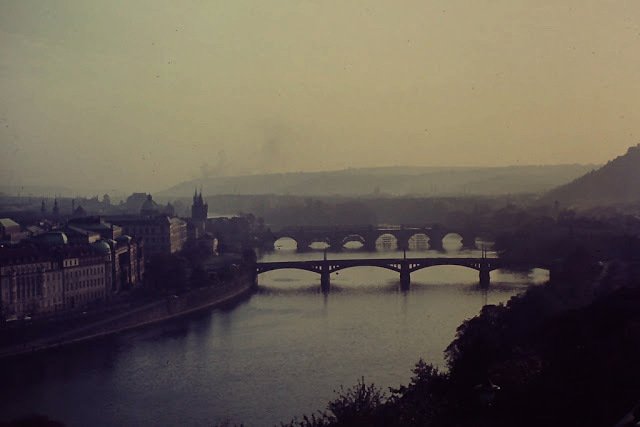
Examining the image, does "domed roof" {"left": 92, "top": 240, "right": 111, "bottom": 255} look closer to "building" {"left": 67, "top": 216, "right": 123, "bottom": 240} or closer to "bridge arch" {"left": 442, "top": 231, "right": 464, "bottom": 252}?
"building" {"left": 67, "top": 216, "right": 123, "bottom": 240}

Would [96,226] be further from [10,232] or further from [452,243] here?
[452,243]

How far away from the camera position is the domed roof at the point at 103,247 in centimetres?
1994

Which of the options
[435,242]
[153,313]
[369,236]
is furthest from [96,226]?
[435,242]

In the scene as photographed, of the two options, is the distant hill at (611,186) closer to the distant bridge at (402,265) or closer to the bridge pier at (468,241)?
the bridge pier at (468,241)

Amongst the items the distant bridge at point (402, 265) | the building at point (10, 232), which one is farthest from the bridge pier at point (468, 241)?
the building at point (10, 232)

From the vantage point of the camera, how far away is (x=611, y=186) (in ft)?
156

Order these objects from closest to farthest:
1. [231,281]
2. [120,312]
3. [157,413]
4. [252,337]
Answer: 1. [157,413]
2. [252,337]
3. [120,312]
4. [231,281]

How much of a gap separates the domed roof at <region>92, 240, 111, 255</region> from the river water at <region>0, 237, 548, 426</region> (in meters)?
2.41

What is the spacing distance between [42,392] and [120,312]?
5.04 meters

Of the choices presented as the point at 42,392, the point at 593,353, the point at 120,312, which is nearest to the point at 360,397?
the point at 593,353

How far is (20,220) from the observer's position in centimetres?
2462

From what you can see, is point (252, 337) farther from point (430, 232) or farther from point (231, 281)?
point (430, 232)

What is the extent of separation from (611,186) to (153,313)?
3340cm

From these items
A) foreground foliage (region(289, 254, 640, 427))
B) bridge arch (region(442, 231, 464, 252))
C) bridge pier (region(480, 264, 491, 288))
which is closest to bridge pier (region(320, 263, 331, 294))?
bridge pier (region(480, 264, 491, 288))
